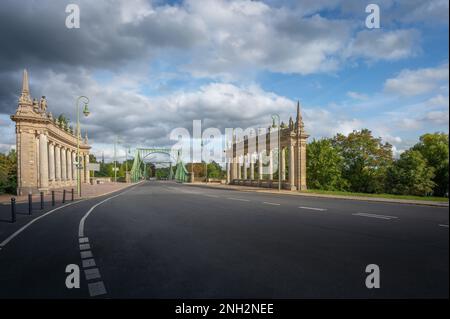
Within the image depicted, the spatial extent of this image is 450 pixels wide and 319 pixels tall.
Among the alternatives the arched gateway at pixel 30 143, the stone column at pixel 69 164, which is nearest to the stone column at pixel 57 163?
the stone column at pixel 69 164

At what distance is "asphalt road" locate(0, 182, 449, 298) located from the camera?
4289 mm

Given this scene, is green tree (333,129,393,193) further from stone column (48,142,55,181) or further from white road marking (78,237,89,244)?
white road marking (78,237,89,244)

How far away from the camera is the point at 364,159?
4881cm

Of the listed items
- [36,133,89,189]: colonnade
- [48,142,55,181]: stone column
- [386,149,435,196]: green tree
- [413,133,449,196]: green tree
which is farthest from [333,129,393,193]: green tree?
[48,142,55,181]: stone column

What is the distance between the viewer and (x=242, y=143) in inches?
2128

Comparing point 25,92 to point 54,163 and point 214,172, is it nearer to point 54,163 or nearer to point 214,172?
point 54,163

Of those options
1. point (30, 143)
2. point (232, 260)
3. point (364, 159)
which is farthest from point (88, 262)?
point (364, 159)

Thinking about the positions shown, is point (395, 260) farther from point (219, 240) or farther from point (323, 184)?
point (323, 184)

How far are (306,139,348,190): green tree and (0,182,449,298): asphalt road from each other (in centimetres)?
3757

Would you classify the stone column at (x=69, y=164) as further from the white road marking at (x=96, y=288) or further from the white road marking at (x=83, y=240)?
the white road marking at (x=96, y=288)

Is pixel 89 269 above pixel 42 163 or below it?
below

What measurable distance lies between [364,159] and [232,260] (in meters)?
48.8

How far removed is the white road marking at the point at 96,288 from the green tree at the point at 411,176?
115 ft

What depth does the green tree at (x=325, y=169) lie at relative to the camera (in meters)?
46.0
